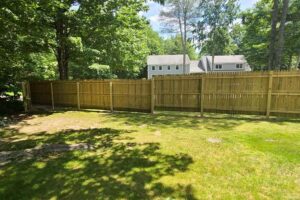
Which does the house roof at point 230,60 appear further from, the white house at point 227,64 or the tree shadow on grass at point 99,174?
the tree shadow on grass at point 99,174

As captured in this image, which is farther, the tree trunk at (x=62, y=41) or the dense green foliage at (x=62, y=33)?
the tree trunk at (x=62, y=41)

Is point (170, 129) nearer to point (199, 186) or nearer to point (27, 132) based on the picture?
point (199, 186)

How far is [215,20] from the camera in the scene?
2983cm

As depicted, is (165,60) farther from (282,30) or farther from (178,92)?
(178,92)

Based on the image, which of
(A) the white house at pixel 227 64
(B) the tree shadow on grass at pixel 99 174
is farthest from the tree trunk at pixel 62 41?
(A) the white house at pixel 227 64

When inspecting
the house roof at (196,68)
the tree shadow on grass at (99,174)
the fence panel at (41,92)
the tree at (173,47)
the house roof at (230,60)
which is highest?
the tree at (173,47)

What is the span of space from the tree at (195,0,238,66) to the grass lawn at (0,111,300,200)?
84.3 ft

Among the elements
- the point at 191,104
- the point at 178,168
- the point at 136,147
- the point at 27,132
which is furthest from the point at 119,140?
the point at 191,104

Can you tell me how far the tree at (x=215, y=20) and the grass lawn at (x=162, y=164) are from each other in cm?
2568

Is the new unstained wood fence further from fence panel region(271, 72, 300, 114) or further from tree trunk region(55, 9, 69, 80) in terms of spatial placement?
tree trunk region(55, 9, 69, 80)

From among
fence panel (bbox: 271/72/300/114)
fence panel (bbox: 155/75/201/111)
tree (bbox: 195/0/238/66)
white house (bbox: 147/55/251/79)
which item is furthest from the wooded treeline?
white house (bbox: 147/55/251/79)

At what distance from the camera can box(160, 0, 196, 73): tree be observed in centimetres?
2809

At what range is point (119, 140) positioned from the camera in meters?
5.89

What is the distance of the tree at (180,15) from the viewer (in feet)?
92.2
